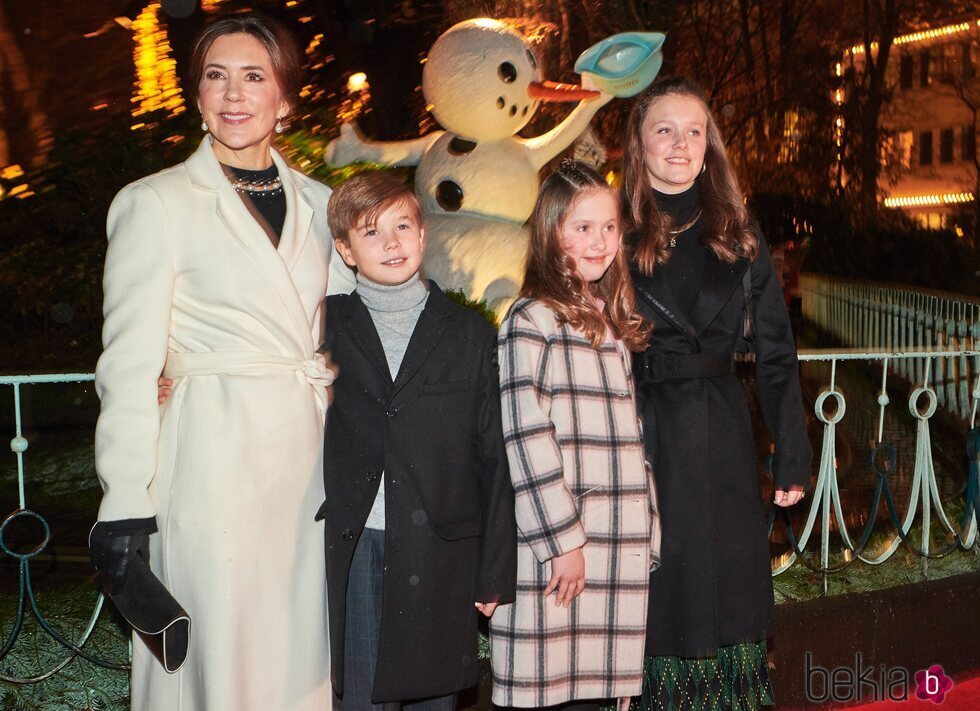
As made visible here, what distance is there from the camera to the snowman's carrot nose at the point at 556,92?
374 centimetres

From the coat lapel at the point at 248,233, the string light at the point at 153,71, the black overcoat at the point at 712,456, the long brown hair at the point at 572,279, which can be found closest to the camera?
the coat lapel at the point at 248,233

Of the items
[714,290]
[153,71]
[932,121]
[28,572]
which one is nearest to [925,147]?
[932,121]

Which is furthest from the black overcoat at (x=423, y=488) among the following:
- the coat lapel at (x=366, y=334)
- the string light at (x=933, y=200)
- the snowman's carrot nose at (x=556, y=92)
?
the string light at (x=933, y=200)

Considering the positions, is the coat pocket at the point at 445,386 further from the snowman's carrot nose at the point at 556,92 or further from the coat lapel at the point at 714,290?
the snowman's carrot nose at the point at 556,92

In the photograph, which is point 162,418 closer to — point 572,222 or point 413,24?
point 572,222

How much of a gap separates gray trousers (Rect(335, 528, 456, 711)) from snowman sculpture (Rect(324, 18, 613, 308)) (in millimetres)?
1822

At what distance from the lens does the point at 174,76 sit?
378 centimetres

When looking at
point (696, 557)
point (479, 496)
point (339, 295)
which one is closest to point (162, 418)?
point (339, 295)

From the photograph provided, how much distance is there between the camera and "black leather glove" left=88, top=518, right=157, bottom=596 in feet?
5.89

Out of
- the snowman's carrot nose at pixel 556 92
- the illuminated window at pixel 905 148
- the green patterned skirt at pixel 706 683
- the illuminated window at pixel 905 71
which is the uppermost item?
the illuminated window at pixel 905 71

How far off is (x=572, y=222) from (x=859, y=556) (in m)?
2.32

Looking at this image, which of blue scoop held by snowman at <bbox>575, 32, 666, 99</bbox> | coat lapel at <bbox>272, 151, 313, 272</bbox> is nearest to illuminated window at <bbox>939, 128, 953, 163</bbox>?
blue scoop held by snowman at <bbox>575, 32, 666, 99</bbox>

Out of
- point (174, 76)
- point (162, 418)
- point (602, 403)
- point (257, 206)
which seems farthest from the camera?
point (174, 76)

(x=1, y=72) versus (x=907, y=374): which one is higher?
(x=1, y=72)
